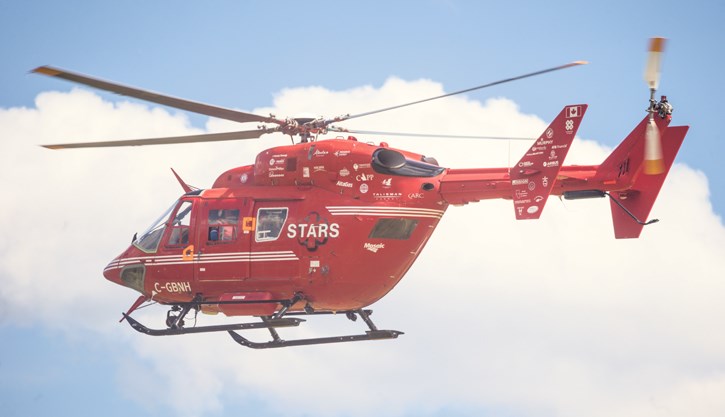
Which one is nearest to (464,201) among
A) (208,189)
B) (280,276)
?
(280,276)

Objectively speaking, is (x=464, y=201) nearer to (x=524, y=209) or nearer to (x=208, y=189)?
(x=524, y=209)

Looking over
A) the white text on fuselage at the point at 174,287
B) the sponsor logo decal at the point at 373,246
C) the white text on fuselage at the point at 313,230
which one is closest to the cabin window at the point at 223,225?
the white text on fuselage at the point at 174,287

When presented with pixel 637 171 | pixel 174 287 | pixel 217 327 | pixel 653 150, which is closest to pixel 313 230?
pixel 217 327

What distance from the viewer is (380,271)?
24.2m

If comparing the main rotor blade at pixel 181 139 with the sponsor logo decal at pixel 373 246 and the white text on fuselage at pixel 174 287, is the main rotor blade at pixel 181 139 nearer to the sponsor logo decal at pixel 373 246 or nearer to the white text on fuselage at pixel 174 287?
the white text on fuselage at pixel 174 287

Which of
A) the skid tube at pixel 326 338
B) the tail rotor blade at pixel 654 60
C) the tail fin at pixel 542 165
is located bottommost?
the skid tube at pixel 326 338

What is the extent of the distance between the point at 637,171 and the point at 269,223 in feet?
24.9

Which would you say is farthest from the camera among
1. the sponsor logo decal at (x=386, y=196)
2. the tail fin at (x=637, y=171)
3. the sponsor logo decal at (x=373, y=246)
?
the sponsor logo decal at (x=373, y=246)

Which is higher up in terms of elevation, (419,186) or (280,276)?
(419,186)

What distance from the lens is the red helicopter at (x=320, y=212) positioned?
22375 mm

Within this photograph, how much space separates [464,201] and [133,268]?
26.1 feet

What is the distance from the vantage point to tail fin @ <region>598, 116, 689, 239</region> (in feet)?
72.4

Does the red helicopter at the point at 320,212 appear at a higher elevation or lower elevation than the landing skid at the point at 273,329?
higher

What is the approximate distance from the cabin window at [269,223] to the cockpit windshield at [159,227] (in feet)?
6.34
